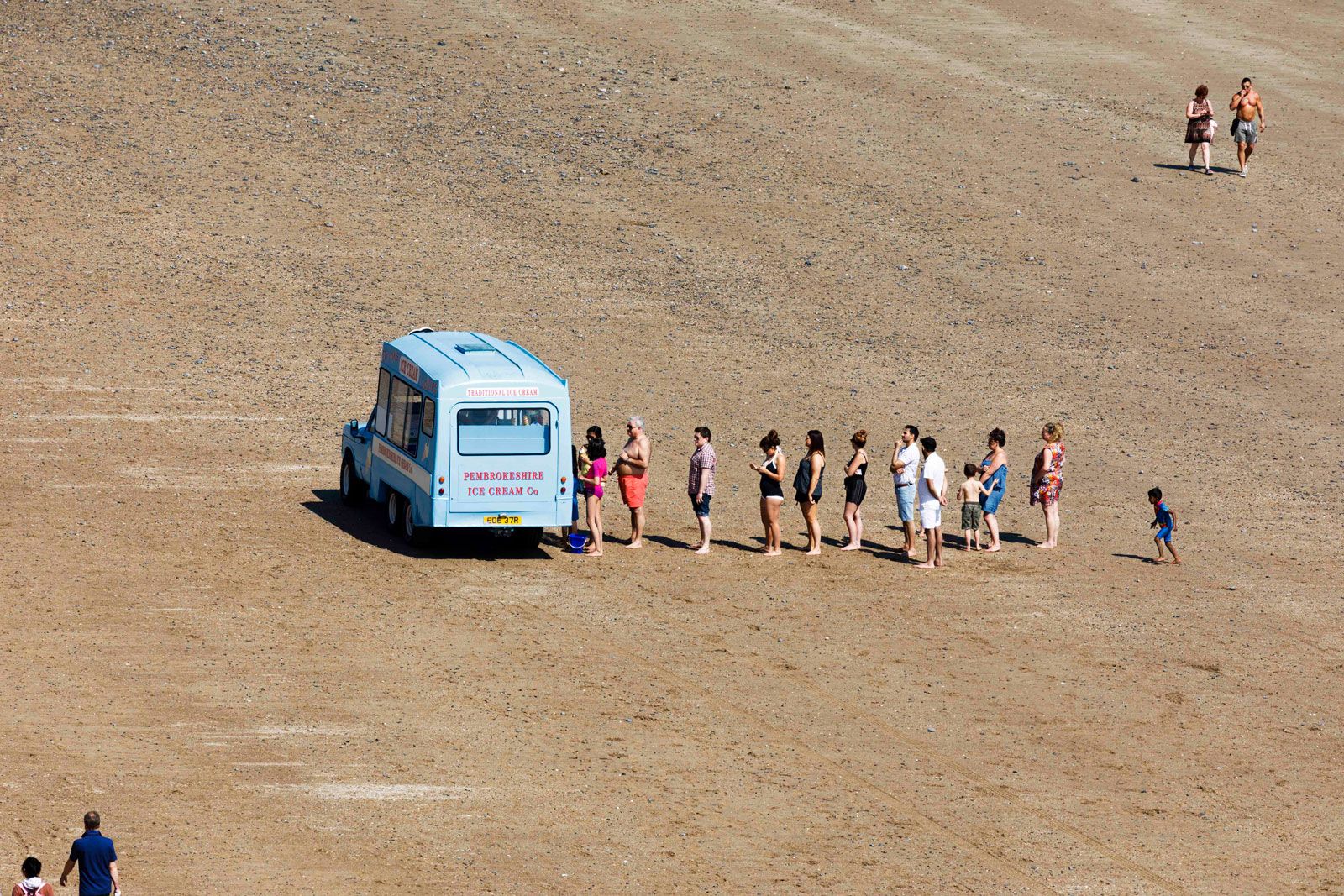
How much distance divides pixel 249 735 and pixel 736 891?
4892mm

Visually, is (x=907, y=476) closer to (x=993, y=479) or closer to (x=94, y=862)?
(x=993, y=479)

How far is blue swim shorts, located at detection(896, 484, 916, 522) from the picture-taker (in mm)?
21875

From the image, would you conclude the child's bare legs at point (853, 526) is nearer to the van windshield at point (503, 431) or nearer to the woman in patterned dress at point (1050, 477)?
the woman in patterned dress at point (1050, 477)

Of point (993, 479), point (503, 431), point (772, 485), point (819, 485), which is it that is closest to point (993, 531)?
point (993, 479)

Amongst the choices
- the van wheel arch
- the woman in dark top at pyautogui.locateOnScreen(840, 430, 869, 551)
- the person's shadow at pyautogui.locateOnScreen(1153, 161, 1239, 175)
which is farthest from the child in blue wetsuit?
the person's shadow at pyautogui.locateOnScreen(1153, 161, 1239, 175)

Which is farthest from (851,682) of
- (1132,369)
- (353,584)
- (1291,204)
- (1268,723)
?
(1291,204)

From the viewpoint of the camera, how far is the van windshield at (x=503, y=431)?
67.9 feet

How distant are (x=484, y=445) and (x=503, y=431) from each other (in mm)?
287

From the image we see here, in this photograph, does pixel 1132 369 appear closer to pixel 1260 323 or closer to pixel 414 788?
pixel 1260 323

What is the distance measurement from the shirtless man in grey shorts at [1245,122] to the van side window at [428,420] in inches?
940

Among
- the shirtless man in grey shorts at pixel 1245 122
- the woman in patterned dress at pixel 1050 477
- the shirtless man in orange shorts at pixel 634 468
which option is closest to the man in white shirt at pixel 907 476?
the woman in patterned dress at pixel 1050 477

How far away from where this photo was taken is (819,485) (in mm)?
22125

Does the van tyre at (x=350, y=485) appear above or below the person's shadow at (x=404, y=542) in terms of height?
above

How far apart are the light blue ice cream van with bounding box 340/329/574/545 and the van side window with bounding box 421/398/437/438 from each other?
2 cm
